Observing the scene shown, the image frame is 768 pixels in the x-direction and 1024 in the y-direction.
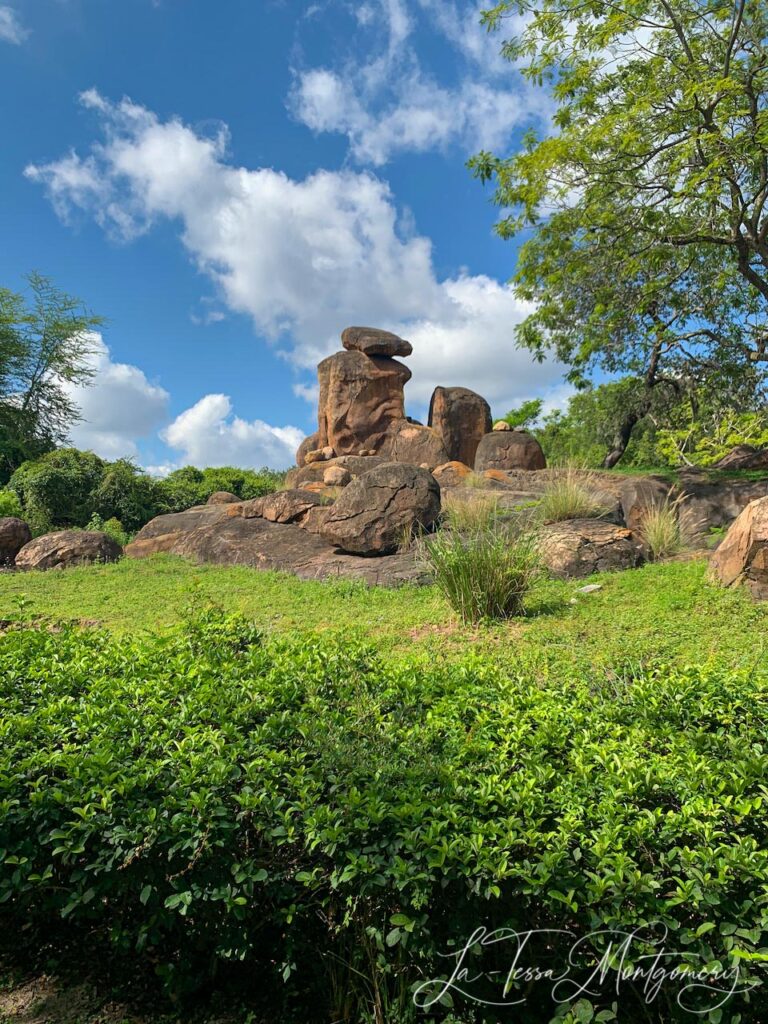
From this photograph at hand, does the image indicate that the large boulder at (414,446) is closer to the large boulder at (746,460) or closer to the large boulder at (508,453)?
the large boulder at (508,453)

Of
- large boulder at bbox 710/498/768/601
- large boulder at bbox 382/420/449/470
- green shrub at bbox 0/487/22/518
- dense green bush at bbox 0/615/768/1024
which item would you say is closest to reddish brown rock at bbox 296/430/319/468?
large boulder at bbox 382/420/449/470

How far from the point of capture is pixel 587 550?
849cm

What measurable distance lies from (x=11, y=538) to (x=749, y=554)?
1351 centimetres

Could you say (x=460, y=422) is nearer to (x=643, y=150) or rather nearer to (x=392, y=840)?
(x=643, y=150)

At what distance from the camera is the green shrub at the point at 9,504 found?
17.0m

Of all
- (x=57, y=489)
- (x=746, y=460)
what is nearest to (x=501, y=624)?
(x=746, y=460)

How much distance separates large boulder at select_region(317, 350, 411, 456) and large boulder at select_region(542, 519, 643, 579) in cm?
1301

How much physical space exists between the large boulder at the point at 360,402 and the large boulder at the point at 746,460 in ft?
31.9

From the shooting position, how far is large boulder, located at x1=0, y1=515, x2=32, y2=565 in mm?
13672

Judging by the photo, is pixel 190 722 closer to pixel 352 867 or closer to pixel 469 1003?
pixel 352 867

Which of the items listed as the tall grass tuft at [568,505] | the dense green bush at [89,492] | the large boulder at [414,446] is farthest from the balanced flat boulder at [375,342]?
the tall grass tuft at [568,505]

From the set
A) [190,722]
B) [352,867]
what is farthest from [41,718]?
[352,867]

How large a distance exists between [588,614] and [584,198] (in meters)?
8.22

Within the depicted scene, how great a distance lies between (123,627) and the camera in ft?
24.0
